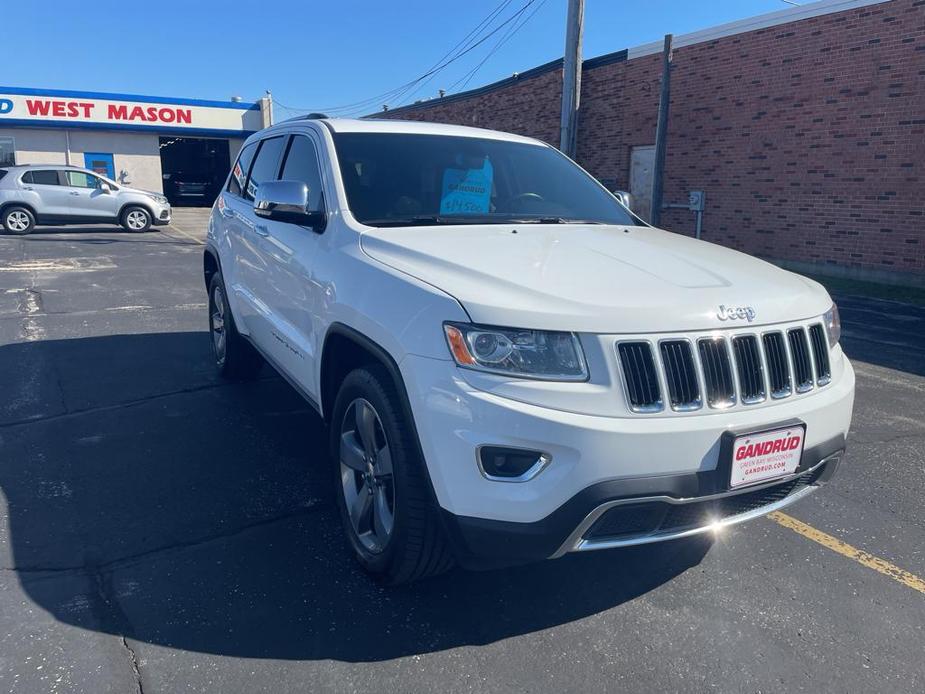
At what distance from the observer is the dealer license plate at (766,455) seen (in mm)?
2500

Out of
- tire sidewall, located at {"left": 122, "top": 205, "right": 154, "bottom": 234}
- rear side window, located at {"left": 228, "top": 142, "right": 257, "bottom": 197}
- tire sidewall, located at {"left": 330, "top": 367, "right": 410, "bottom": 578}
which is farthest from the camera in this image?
tire sidewall, located at {"left": 122, "top": 205, "right": 154, "bottom": 234}

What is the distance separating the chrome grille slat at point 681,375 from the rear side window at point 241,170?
13.1ft

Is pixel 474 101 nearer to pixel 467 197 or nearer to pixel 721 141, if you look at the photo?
pixel 721 141

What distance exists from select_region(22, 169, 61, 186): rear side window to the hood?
1850 centimetres

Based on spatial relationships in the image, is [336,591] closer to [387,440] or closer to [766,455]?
[387,440]

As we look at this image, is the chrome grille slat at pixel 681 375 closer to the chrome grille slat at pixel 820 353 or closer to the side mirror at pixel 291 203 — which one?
the chrome grille slat at pixel 820 353

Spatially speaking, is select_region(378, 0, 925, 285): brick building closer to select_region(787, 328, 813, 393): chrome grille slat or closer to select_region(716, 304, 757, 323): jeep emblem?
select_region(787, 328, 813, 393): chrome grille slat

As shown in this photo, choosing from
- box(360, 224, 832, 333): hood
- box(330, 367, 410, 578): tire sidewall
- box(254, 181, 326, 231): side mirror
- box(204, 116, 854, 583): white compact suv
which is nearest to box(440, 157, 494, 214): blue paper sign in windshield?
box(204, 116, 854, 583): white compact suv

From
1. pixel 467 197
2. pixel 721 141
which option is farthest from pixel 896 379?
pixel 721 141

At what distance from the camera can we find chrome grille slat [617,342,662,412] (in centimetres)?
241

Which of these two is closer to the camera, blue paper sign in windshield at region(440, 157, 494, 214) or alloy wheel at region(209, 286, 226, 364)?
blue paper sign in windshield at region(440, 157, 494, 214)

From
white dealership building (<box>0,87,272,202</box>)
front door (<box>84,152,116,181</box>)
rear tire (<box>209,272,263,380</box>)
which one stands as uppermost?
white dealership building (<box>0,87,272,202</box>)

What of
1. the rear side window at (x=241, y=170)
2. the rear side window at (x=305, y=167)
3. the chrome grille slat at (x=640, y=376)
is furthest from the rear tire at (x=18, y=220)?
the chrome grille slat at (x=640, y=376)

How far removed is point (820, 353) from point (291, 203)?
7.82 ft
